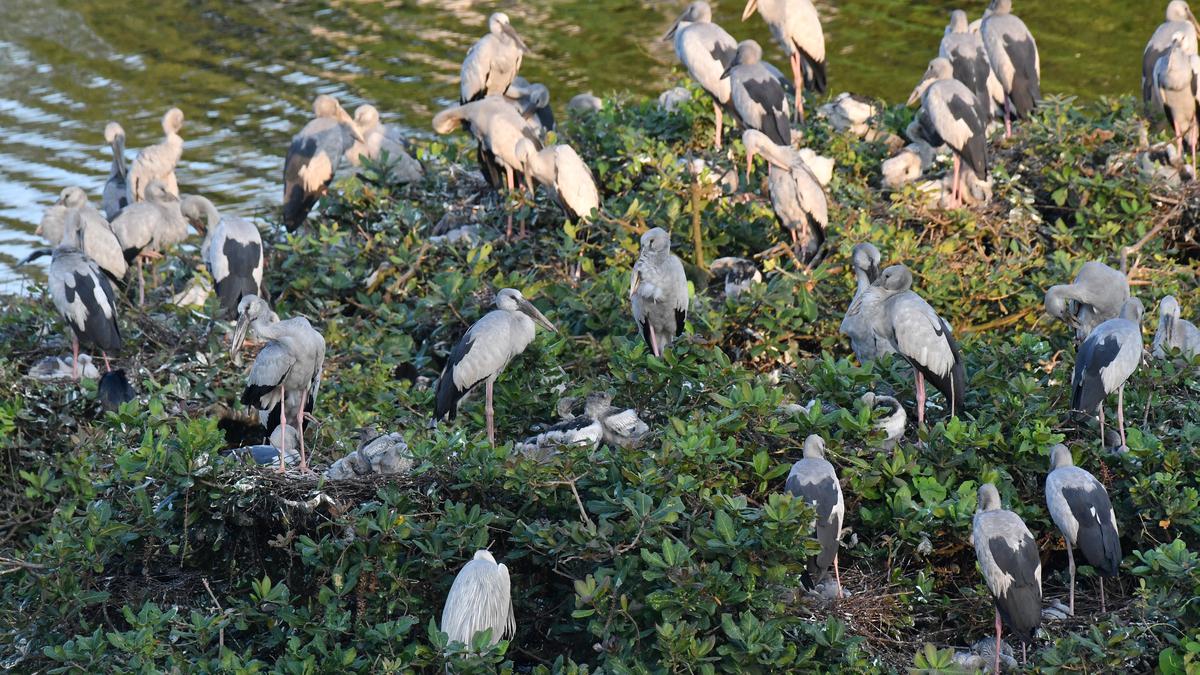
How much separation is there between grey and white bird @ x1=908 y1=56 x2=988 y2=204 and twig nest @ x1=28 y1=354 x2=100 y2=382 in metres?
4.91

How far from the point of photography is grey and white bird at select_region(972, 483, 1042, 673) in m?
4.60

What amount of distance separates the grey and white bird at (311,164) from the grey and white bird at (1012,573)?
6.22 m

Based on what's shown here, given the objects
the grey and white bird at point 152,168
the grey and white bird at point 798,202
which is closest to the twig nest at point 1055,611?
the grey and white bird at point 798,202

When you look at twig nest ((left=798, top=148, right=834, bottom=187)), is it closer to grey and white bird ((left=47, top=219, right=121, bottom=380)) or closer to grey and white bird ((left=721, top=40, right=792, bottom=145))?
grey and white bird ((left=721, top=40, right=792, bottom=145))

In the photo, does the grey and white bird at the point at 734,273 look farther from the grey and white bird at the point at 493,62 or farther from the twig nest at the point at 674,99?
the grey and white bird at the point at 493,62

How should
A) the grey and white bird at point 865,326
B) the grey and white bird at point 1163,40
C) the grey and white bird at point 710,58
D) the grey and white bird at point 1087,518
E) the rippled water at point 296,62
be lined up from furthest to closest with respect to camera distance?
the rippled water at point 296,62 → the grey and white bird at point 1163,40 → the grey and white bird at point 710,58 → the grey and white bird at point 865,326 → the grey and white bird at point 1087,518

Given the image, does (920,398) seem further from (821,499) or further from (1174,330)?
(1174,330)

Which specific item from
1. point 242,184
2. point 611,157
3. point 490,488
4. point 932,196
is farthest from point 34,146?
point 490,488

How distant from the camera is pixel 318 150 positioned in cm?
1022

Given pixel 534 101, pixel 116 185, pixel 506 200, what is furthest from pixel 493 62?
pixel 116 185

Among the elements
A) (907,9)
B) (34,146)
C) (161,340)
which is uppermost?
(161,340)

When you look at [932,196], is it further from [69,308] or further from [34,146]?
[34,146]

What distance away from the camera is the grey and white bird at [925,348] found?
18.7 ft

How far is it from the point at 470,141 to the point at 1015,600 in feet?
22.1
